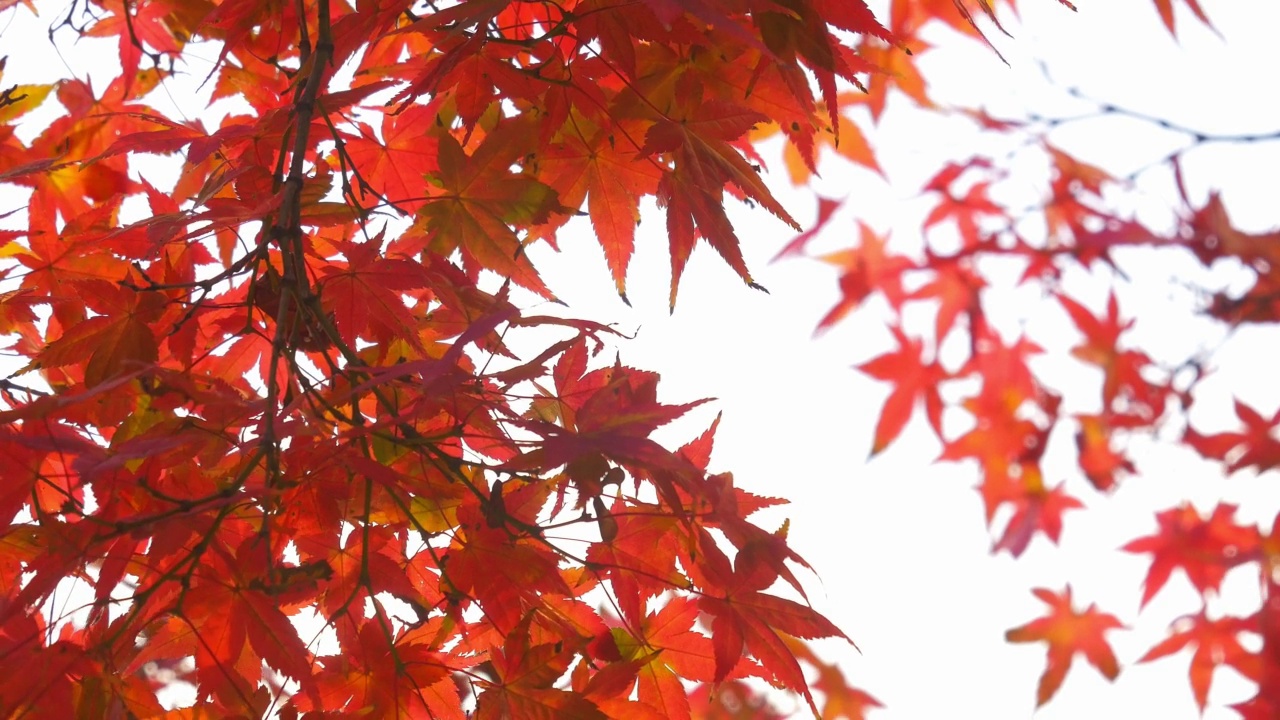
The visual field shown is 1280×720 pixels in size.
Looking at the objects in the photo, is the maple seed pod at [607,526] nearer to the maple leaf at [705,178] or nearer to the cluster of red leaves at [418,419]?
the cluster of red leaves at [418,419]

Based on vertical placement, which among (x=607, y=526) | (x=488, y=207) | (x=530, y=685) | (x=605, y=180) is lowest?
(x=530, y=685)

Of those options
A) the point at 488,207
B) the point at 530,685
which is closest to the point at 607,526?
the point at 530,685

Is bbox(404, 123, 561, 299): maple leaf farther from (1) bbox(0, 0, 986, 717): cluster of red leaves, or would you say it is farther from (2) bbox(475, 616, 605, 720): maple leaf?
(2) bbox(475, 616, 605, 720): maple leaf

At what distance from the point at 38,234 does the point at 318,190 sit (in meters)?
0.50

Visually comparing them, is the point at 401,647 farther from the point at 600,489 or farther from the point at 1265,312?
the point at 1265,312

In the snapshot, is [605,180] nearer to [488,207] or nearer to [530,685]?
[488,207]

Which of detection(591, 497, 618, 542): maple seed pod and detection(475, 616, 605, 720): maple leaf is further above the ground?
detection(591, 497, 618, 542): maple seed pod

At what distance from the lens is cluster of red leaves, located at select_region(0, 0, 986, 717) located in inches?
31.4

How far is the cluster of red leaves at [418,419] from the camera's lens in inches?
31.4

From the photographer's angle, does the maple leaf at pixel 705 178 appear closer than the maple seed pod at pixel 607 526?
No

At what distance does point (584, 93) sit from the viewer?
3.31ft

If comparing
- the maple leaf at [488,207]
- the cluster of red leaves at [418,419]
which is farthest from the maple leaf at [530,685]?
the maple leaf at [488,207]

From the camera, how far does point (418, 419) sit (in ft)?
3.14

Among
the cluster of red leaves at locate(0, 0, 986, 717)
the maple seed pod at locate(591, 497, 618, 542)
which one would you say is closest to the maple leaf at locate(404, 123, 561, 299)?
the cluster of red leaves at locate(0, 0, 986, 717)
